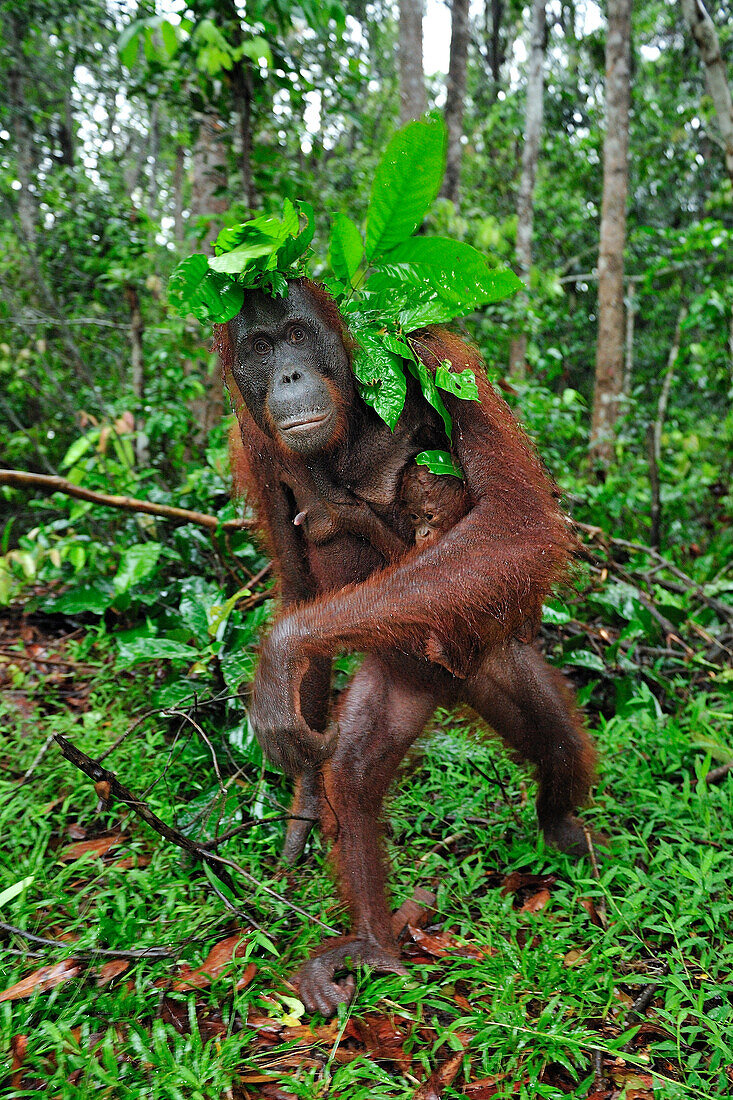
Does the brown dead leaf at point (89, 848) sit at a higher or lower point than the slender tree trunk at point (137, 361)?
lower

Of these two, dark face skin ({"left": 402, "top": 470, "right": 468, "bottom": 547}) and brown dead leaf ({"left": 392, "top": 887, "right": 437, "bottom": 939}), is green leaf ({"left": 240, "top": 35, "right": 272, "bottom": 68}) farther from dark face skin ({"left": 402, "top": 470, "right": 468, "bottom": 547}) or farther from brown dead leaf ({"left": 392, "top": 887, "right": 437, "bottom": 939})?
brown dead leaf ({"left": 392, "top": 887, "right": 437, "bottom": 939})

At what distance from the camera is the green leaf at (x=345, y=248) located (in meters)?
1.90

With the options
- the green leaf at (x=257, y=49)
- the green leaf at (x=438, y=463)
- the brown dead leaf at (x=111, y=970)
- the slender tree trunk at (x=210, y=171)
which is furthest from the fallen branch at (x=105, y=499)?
the green leaf at (x=257, y=49)

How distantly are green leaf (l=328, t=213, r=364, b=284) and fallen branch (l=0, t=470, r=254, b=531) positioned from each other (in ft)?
2.90

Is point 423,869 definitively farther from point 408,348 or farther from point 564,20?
point 564,20

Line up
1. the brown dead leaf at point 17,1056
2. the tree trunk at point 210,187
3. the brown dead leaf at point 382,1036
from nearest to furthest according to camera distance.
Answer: the brown dead leaf at point 17,1056 → the brown dead leaf at point 382,1036 → the tree trunk at point 210,187

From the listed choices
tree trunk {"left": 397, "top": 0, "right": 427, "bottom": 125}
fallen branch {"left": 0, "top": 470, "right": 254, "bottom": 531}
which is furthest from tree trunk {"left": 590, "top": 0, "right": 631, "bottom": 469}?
fallen branch {"left": 0, "top": 470, "right": 254, "bottom": 531}

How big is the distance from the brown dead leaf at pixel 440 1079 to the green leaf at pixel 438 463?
125 cm

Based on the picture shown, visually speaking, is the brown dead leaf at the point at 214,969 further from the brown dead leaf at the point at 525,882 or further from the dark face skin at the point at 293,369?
the dark face skin at the point at 293,369

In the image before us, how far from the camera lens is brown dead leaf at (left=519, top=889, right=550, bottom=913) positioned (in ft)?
7.00

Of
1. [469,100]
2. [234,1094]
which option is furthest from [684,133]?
[234,1094]

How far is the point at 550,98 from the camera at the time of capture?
35.9ft

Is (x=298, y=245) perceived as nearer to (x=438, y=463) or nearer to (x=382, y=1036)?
(x=438, y=463)

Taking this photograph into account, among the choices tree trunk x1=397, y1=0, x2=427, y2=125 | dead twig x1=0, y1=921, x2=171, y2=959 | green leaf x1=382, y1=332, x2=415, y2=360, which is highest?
tree trunk x1=397, y1=0, x2=427, y2=125
